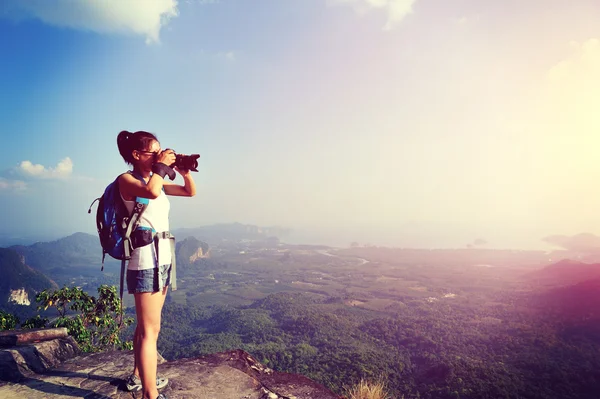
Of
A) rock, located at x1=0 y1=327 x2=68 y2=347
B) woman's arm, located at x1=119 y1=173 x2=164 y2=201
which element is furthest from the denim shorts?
rock, located at x1=0 y1=327 x2=68 y2=347

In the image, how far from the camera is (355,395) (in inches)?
157

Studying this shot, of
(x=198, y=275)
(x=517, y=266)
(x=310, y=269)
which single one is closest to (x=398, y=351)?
(x=310, y=269)

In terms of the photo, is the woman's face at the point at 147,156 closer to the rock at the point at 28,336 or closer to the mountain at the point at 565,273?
the rock at the point at 28,336

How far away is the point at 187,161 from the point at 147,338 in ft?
4.82

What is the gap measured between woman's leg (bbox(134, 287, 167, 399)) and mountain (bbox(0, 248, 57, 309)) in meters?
126

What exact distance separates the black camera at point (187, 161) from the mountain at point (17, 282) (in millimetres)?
126297

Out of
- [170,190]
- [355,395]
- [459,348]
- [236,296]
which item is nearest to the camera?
[170,190]

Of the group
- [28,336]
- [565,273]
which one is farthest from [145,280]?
[565,273]

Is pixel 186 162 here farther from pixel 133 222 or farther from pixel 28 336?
pixel 28 336

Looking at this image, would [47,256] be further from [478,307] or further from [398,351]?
[478,307]

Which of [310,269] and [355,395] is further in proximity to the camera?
[310,269]

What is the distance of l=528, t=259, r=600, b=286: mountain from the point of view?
127 metres

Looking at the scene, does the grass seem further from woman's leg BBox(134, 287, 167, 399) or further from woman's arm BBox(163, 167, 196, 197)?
woman's arm BBox(163, 167, 196, 197)

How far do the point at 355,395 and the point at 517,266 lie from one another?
216m
